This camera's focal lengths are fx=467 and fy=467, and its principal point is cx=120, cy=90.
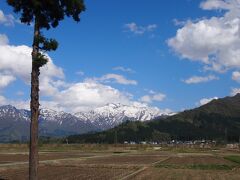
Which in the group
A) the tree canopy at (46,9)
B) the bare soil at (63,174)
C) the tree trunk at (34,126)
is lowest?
the bare soil at (63,174)

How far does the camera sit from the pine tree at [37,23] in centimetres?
2633

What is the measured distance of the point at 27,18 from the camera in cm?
2811

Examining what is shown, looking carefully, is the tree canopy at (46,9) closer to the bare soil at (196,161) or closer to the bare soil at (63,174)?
A: the bare soil at (63,174)

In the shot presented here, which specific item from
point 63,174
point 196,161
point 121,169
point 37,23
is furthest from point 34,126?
point 196,161

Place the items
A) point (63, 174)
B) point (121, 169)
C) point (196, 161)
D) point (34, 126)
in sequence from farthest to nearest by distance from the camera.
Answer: point (196, 161) → point (121, 169) → point (63, 174) → point (34, 126)

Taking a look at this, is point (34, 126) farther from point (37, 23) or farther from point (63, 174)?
point (63, 174)

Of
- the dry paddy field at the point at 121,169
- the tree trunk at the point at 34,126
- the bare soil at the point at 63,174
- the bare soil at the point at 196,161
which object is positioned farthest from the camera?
the bare soil at the point at 196,161

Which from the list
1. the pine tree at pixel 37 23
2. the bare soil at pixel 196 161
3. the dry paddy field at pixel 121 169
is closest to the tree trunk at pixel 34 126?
the pine tree at pixel 37 23

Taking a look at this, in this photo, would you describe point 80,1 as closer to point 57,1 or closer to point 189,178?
point 57,1

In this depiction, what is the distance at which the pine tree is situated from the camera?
86.4 feet

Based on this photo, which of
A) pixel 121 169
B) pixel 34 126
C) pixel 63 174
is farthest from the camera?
pixel 121 169

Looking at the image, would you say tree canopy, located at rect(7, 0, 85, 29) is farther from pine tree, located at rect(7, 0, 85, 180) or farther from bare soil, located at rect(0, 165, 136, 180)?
bare soil, located at rect(0, 165, 136, 180)

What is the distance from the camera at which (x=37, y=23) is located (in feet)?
91.0

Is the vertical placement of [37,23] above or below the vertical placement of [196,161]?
above
